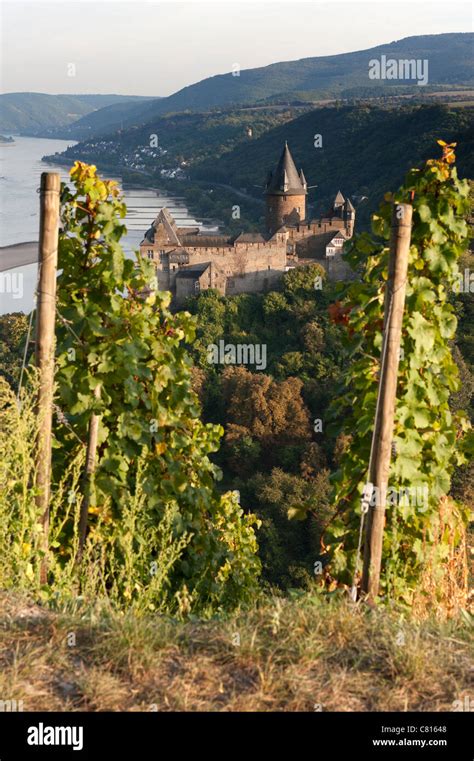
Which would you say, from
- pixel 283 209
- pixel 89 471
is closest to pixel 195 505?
pixel 89 471

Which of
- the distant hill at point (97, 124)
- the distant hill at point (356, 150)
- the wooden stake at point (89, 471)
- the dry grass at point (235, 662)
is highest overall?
the distant hill at point (97, 124)

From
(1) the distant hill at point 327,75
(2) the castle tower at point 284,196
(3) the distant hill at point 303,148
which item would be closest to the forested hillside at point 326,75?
(1) the distant hill at point 327,75

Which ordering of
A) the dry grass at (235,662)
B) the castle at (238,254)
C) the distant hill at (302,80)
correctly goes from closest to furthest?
the dry grass at (235,662) → the castle at (238,254) → the distant hill at (302,80)

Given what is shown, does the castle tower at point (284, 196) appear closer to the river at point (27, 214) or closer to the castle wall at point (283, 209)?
the castle wall at point (283, 209)

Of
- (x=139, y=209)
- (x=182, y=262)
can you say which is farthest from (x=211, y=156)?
(x=182, y=262)

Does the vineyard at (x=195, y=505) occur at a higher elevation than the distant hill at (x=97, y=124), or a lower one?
lower

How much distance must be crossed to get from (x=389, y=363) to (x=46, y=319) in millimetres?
1555

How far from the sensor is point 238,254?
3650 cm

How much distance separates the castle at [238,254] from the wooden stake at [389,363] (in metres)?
30.8

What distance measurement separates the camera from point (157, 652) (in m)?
2.79

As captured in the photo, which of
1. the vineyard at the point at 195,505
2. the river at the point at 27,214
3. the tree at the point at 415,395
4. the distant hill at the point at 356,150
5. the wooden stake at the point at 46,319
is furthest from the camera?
the distant hill at the point at 356,150

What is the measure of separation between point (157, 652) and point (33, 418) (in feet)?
3.84

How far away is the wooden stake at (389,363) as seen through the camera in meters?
3.69
